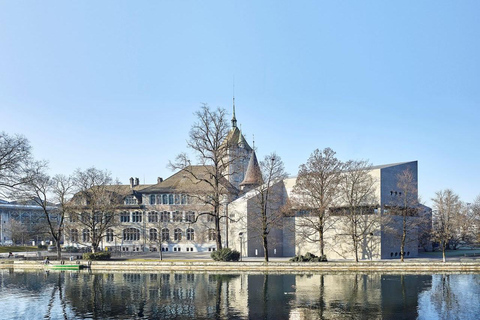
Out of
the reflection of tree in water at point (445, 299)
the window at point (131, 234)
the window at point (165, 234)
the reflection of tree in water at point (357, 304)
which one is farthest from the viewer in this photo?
the window at point (131, 234)

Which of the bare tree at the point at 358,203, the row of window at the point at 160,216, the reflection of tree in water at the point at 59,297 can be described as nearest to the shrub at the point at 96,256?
the reflection of tree in water at the point at 59,297

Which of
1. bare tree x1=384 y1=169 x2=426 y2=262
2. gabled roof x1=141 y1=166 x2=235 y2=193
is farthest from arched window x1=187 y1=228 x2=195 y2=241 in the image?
bare tree x1=384 y1=169 x2=426 y2=262

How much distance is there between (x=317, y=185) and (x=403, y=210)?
34.7 ft

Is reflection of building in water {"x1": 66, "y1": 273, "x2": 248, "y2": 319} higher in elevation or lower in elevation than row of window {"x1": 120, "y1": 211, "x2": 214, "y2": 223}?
lower

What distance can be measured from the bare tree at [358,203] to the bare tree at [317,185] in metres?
1.22

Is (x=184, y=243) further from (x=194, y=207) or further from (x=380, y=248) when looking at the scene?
(x=380, y=248)

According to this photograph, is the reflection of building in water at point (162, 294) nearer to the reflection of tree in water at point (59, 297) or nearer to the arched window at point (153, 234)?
the reflection of tree in water at point (59, 297)

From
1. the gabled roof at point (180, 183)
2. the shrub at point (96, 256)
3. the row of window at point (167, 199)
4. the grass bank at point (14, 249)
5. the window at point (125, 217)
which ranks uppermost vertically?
the gabled roof at point (180, 183)

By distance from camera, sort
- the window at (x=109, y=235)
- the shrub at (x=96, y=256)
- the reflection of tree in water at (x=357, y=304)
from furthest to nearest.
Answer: the window at (x=109, y=235), the shrub at (x=96, y=256), the reflection of tree in water at (x=357, y=304)

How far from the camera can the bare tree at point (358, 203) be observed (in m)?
54.0

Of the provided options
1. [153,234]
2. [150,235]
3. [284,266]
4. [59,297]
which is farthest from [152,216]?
[59,297]

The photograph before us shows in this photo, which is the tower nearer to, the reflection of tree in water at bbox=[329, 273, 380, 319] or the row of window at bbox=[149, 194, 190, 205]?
the row of window at bbox=[149, 194, 190, 205]

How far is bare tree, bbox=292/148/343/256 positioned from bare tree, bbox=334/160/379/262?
4.01ft

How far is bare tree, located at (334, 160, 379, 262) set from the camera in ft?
177
